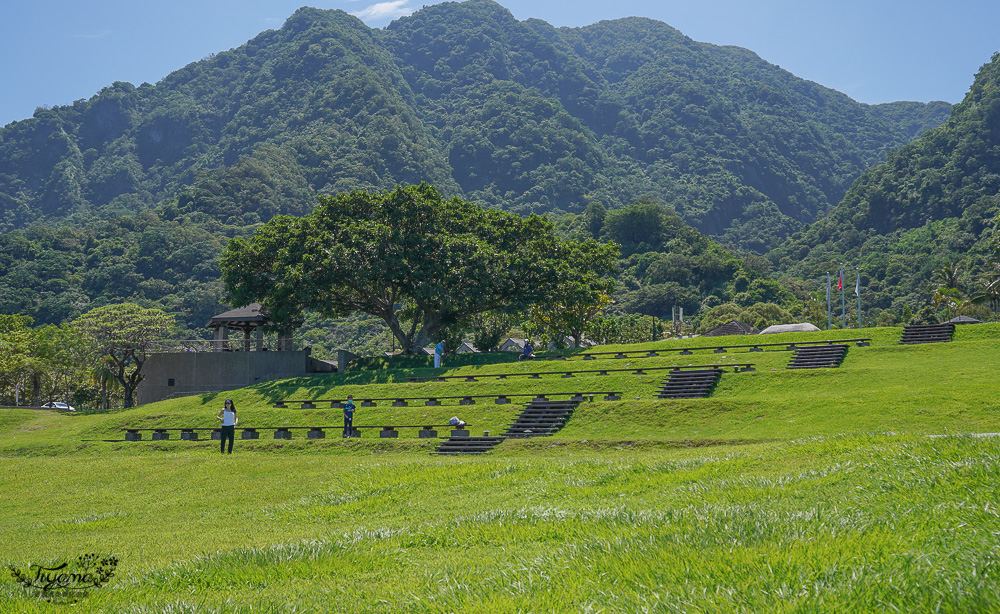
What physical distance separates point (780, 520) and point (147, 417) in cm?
4098

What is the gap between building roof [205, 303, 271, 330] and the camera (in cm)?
5812

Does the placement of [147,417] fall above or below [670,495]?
below

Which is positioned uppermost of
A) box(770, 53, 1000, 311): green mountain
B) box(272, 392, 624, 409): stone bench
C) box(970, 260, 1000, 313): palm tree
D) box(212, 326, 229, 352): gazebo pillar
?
box(770, 53, 1000, 311): green mountain

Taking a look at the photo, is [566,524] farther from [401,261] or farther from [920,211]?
[920,211]

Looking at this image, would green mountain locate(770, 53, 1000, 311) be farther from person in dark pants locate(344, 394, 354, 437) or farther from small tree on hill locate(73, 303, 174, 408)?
person in dark pants locate(344, 394, 354, 437)

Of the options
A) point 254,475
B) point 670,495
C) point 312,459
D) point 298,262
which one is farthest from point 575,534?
point 298,262

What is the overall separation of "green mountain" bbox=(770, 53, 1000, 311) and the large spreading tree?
324 feet

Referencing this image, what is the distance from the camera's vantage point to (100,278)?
5536 inches

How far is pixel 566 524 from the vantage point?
8.32 meters

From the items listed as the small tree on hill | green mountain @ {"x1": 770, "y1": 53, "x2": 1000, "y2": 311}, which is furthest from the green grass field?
green mountain @ {"x1": 770, "y1": 53, "x2": 1000, "y2": 311}

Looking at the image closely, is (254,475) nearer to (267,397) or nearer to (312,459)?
(312,459)

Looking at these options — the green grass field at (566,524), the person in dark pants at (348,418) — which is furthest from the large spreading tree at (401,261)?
the green grass field at (566,524)

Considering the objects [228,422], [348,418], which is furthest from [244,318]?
[228,422]

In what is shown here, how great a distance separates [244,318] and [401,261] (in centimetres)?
1504
